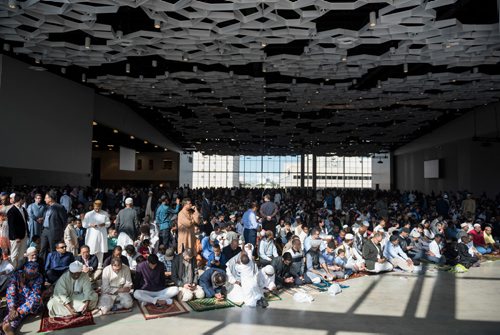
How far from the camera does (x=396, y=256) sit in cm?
927

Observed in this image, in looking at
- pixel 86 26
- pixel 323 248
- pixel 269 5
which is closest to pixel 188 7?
pixel 269 5

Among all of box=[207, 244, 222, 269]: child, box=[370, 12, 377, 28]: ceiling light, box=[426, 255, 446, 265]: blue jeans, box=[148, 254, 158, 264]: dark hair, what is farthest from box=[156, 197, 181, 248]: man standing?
box=[426, 255, 446, 265]: blue jeans

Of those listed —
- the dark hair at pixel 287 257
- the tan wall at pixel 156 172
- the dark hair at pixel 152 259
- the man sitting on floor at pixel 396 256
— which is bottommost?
the man sitting on floor at pixel 396 256

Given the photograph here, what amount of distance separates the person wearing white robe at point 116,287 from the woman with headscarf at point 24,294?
906 millimetres

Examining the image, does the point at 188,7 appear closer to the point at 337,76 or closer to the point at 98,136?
the point at 337,76

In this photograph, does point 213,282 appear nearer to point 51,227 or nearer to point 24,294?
point 24,294

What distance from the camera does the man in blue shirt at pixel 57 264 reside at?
6273mm

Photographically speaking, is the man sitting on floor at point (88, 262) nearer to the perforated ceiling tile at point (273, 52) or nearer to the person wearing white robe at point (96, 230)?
the person wearing white robe at point (96, 230)

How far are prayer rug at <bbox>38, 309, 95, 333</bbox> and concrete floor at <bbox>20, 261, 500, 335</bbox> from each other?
0.38ft

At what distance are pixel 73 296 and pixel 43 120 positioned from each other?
10860 millimetres

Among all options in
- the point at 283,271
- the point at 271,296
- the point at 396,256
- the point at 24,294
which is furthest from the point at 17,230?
the point at 396,256

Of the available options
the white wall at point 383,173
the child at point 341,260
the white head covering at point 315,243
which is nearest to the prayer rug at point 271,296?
the white head covering at point 315,243

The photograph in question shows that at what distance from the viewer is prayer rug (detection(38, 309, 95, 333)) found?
16.7ft

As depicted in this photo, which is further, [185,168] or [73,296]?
[185,168]
